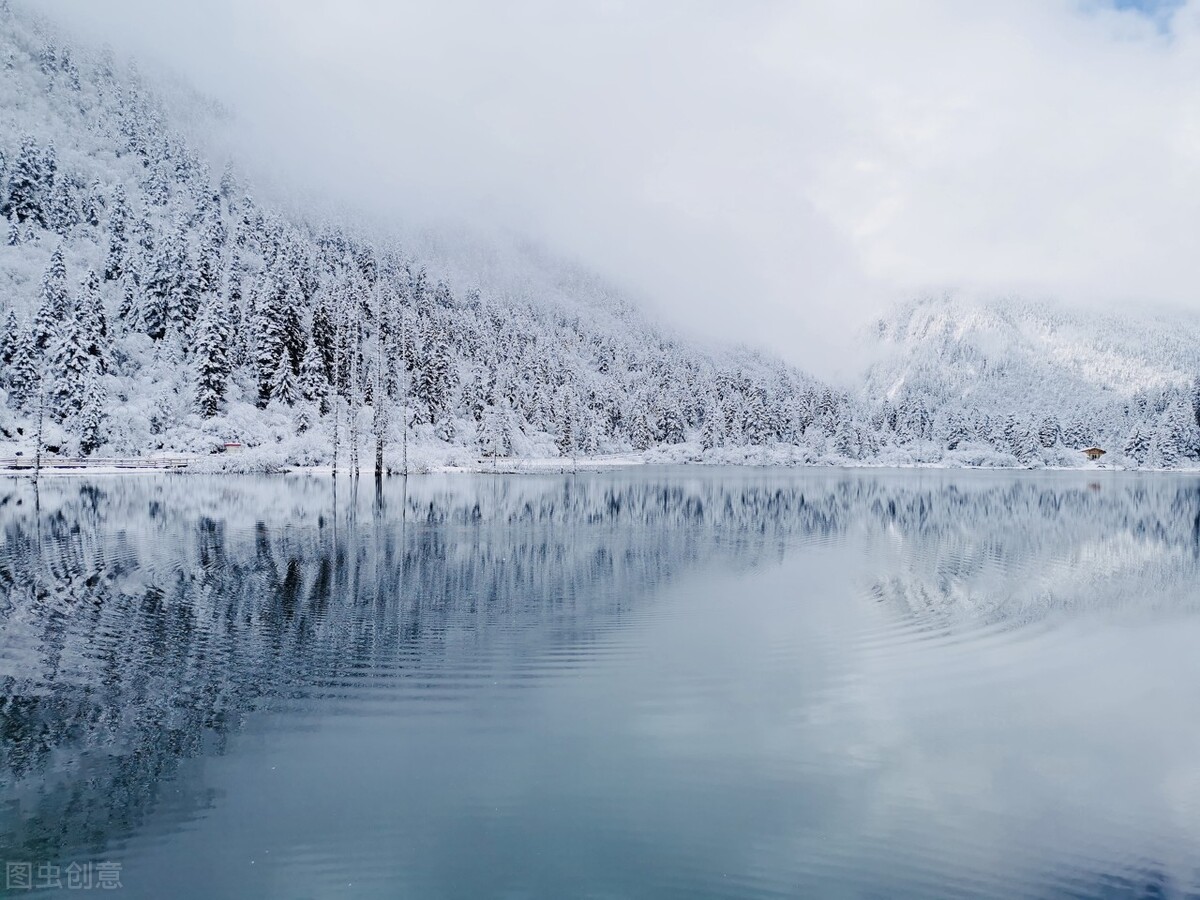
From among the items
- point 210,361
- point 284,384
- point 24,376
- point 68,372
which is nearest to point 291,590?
point 68,372

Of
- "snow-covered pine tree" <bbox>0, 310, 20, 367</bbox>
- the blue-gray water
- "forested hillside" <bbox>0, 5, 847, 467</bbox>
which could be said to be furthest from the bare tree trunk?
the blue-gray water

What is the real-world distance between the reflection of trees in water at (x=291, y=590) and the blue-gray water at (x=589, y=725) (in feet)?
0.38

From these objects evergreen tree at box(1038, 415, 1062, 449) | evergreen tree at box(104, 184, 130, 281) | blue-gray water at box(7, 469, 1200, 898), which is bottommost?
blue-gray water at box(7, 469, 1200, 898)

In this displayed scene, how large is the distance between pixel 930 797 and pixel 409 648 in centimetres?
1215

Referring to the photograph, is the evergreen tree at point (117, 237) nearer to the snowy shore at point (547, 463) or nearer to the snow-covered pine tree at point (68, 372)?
the snow-covered pine tree at point (68, 372)

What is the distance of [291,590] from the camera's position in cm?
2594

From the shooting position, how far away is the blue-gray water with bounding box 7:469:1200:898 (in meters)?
10.4

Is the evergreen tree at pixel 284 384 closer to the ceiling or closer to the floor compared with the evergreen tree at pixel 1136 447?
closer to the ceiling

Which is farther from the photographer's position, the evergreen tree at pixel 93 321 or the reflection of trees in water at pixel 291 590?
the evergreen tree at pixel 93 321

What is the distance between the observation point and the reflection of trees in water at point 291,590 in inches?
522

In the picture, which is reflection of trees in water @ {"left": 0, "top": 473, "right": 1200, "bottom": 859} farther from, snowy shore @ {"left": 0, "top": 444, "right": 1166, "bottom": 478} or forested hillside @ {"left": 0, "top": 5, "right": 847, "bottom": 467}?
forested hillside @ {"left": 0, "top": 5, "right": 847, "bottom": 467}

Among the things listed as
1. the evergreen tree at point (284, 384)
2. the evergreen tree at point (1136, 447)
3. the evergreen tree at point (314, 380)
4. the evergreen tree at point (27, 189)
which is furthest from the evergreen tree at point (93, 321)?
the evergreen tree at point (1136, 447)

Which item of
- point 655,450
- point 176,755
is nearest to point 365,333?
point 655,450

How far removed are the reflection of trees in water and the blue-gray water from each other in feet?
0.38
